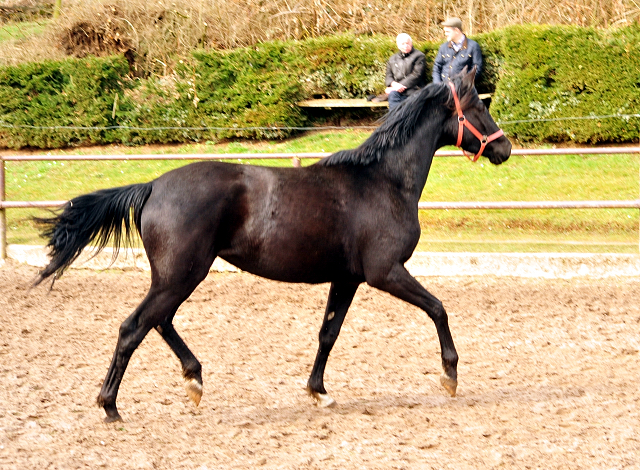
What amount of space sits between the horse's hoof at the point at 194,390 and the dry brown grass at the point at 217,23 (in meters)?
11.1

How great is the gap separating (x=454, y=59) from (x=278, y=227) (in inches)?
254

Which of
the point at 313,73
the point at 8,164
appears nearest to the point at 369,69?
the point at 313,73

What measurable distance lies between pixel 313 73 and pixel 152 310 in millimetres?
9644

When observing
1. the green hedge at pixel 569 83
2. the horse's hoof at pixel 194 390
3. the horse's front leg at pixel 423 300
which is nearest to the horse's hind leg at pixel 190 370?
the horse's hoof at pixel 194 390

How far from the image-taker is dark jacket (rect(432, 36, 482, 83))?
9539 mm

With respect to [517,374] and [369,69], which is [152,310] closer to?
[517,374]

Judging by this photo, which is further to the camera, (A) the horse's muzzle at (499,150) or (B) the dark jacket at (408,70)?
(B) the dark jacket at (408,70)

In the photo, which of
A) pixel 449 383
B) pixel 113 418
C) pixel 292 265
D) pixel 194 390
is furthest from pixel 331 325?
pixel 113 418

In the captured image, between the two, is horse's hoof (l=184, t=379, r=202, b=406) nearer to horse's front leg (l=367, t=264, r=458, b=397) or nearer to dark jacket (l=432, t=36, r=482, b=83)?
horse's front leg (l=367, t=264, r=458, b=397)

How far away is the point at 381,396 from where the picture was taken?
4320mm

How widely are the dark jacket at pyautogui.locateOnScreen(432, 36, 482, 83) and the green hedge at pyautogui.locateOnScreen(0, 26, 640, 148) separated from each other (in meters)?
1.72

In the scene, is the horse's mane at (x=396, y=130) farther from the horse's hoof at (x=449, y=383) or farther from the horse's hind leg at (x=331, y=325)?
the horse's hoof at (x=449, y=383)

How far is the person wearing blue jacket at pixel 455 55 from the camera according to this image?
945 cm

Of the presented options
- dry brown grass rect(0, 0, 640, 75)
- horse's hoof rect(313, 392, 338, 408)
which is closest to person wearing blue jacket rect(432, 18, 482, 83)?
dry brown grass rect(0, 0, 640, 75)
